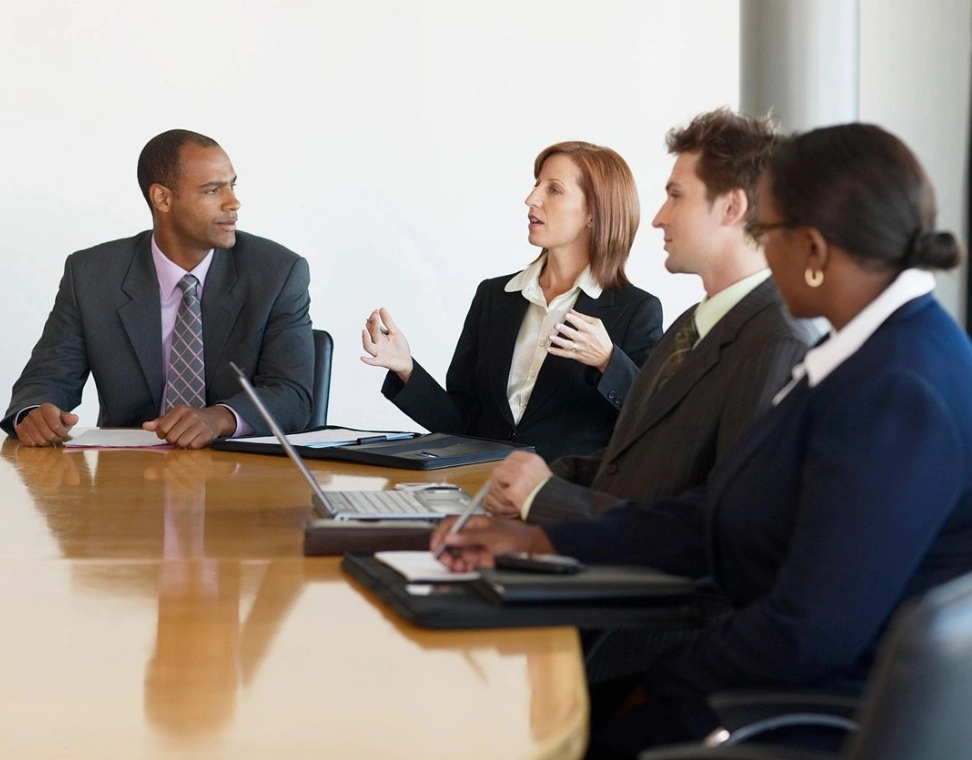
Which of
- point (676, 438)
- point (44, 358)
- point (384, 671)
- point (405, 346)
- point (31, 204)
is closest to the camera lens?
point (384, 671)

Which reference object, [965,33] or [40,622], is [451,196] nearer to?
[965,33]

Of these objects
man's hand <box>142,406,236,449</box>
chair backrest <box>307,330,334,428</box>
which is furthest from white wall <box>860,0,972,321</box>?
man's hand <box>142,406,236,449</box>

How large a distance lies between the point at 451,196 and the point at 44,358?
6.67 feet

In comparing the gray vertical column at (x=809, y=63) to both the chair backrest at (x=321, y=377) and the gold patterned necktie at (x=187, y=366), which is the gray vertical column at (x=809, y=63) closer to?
the chair backrest at (x=321, y=377)

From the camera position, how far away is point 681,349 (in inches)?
89.9

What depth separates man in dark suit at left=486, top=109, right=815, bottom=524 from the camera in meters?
2.01

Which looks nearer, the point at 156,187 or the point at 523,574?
the point at 523,574

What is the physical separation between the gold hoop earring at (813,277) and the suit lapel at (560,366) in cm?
179

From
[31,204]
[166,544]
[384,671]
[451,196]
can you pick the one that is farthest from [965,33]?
[384,671]

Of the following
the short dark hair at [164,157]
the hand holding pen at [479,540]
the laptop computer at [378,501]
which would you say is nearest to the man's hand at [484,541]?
the hand holding pen at [479,540]

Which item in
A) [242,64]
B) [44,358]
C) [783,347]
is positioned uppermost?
[242,64]

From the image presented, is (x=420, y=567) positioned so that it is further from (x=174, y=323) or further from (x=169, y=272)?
(x=169, y=272)

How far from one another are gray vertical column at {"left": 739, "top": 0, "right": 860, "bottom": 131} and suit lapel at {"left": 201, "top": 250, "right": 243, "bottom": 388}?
6.44 ft

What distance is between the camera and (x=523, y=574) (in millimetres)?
1562
